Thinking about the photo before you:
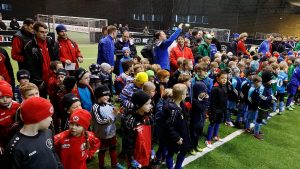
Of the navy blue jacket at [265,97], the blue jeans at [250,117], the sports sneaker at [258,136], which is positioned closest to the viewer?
the navy blue jacket at [265,97]

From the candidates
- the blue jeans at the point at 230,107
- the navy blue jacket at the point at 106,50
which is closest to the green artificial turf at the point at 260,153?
the blue jeans at the point at 230,107

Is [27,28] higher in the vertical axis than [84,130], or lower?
higher

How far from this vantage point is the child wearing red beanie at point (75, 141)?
2.96 metres

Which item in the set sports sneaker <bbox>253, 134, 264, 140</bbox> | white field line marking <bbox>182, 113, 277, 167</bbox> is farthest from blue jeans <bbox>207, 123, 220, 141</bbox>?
sports sneaker <bbox>253, 134, 264, 140</bbox>

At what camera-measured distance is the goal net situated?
70.7 feet

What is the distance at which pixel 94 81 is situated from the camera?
18.1 ft

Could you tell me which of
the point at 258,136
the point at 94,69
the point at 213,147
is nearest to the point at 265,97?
the point at 258,136

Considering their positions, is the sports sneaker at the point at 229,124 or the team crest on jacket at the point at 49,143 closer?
the team crest on jacket at the point at 49,143

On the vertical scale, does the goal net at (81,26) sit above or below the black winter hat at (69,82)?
above

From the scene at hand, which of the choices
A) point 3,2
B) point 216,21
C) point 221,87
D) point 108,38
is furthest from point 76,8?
point 221,87

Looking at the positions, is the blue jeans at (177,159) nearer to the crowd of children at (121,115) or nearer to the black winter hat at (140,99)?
the crowd of children at (121,115)

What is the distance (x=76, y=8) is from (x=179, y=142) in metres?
34.1

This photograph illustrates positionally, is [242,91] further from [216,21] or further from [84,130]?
[216,21]

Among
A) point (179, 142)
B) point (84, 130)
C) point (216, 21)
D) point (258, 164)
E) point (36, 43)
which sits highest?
point (216, 21)
